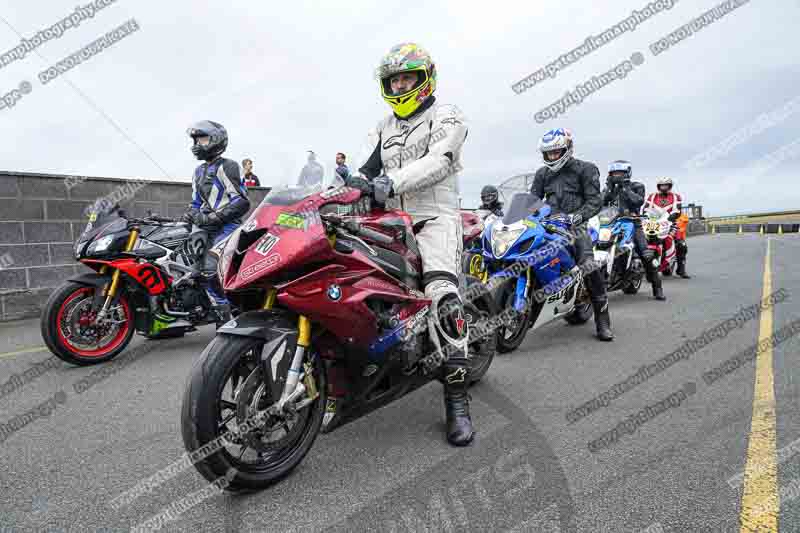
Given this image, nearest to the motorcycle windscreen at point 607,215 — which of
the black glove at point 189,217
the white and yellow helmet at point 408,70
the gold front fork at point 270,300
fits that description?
the white and yellow helmet at point 408,70

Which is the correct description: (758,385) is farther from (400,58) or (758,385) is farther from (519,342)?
(400,58)

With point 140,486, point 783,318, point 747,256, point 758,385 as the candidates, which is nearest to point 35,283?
point 140,486

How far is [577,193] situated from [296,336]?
4.34 meters

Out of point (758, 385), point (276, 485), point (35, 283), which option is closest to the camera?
point (276, 485)

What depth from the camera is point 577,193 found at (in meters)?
5.88

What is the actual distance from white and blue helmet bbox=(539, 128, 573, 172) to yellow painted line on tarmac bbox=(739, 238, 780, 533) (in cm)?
274

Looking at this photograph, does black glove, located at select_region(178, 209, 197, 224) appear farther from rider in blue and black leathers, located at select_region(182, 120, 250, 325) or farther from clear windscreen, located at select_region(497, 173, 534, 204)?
clear windscreen, located at select_region(497, 173, 534, 204)

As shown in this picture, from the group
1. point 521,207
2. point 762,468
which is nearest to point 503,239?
point 521,207

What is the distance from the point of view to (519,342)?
504 cm

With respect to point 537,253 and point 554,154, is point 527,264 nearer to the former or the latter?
point 537,253

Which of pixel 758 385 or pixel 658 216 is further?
pixel 658 216

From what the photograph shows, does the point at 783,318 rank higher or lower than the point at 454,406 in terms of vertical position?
lower

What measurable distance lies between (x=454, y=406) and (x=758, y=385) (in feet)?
7.31

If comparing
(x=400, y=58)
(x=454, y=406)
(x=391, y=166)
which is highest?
(x=400, y=58)
